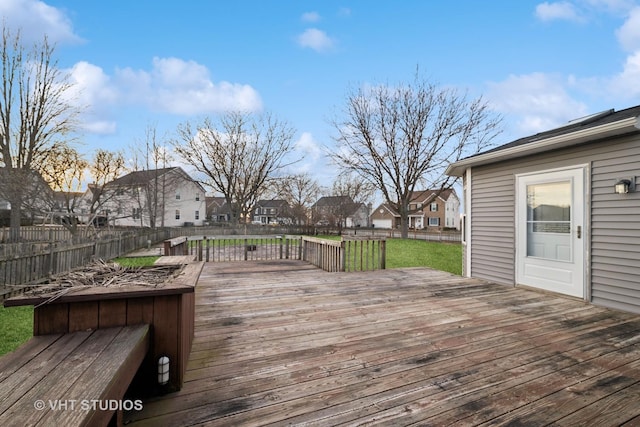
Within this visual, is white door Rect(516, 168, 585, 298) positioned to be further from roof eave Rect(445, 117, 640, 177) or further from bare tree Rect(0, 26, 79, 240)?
bare tree Rect(0, 26, 79, 240)

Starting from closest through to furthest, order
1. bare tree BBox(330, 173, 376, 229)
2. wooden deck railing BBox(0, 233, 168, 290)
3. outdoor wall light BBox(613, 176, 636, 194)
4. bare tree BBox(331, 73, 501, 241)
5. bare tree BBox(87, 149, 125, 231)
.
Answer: outdoor wall light BBox(613, 176, 636, 194)
wooden deck railing BBox(0, 233, 168, 290)
bare tree BBox(87, 149, 125, 231)
bare tree BBox(331, 73, 501, 241)
bare tree BBox(330, 173, 376, 229)

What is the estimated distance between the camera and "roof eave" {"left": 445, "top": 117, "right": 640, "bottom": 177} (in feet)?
11.4

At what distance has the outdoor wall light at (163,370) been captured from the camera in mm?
1785

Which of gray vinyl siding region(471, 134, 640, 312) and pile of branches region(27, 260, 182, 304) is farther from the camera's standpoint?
gray vinyl siding region(471, 134, 640, 312)

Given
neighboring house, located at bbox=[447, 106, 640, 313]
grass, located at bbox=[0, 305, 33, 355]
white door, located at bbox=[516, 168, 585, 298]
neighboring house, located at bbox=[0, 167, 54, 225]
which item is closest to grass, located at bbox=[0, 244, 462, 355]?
grass, located at bbox=[0, 305, 33, 355]

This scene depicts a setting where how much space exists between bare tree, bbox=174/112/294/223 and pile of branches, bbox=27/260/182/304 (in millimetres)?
18692

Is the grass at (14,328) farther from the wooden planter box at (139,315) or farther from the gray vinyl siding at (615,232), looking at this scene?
the gray vinyl siding at (615,232)

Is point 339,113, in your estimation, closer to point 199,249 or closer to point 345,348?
point 199,249

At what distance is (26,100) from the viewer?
432 inches

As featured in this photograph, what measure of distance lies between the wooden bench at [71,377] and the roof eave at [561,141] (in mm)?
5163

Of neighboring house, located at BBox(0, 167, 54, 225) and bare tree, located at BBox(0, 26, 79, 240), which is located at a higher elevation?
bare tree, located at BBox(0, 26, 79, 240)

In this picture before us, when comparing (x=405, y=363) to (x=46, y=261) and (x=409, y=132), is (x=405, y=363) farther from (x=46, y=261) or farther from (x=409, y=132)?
(x=409, y=132)

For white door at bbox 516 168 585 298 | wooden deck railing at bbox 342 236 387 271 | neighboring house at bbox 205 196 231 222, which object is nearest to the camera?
white door at bbox 516 168 585 298

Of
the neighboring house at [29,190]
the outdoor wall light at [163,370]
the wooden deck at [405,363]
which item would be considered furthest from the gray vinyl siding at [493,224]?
the neighboring house at [29,190]
